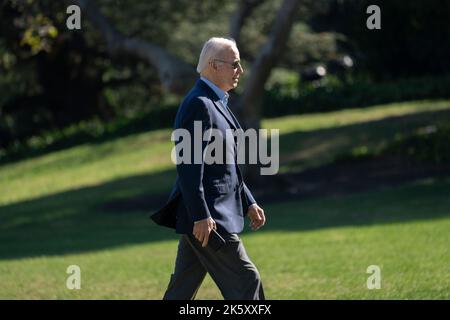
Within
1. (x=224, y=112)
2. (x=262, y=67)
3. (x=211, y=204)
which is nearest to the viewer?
(x=211, y=204)

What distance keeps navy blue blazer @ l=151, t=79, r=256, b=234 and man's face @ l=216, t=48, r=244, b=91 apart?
0.11m

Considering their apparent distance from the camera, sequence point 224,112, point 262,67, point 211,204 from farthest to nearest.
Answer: point 262,67, point 224,112, point 211,204

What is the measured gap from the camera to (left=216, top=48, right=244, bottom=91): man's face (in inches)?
249

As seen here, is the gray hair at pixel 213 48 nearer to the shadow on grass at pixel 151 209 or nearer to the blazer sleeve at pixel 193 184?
the blazer sleeve at pixel 193 184

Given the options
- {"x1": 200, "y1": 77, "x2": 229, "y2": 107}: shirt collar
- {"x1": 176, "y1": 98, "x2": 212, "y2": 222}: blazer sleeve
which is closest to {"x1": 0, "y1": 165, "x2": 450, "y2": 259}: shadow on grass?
{"x1": 200, "y1": 77, "x2": 229, "y2": 107}: shirt collar

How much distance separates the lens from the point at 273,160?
21.3m

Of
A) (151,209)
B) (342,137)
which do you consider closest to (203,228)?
(151,209)

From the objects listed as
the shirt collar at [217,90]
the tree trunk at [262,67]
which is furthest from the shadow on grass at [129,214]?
the shirt collar at [217,90]

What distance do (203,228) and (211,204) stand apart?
0.69 ft

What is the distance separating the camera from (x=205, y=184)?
6152 mm

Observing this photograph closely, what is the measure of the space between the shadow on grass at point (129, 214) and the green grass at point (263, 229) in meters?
0.03

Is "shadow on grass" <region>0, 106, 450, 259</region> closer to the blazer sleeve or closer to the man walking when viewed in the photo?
the man walking

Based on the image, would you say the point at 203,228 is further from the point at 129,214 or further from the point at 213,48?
the point at 129,214

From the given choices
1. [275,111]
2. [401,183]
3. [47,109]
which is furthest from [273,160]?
Result: [47,109]
